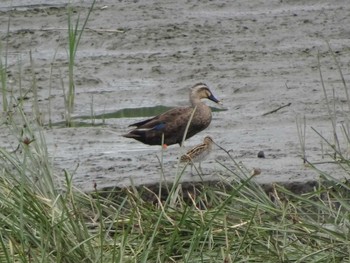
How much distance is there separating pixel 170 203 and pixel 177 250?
1.16 feet

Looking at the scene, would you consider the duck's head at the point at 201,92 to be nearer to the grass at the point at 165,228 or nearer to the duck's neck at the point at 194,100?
the duck's neck at the point at 194,100

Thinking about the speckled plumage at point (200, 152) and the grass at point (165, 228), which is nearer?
the grass at point (165, 228)

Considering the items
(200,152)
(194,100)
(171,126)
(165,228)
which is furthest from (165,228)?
(194,100)

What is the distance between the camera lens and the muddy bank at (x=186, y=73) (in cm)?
867

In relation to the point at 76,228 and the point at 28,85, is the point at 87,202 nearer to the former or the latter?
the point at 76,228

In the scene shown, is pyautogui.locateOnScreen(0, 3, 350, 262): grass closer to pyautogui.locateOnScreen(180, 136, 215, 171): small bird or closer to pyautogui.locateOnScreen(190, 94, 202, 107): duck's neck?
pyautogui.locateOnScreen(180, 136, 215, 171): small bird

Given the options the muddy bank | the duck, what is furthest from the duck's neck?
the muddy bank

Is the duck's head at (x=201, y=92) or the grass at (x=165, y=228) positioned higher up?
the grass at (x=165, y=228)

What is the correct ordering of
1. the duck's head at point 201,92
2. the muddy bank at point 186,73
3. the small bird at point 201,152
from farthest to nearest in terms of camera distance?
the duck's head at point 201,92, the muddy bank at point 186,73, the small bird at point 201,152

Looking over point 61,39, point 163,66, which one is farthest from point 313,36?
point 61,39

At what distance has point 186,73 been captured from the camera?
37.4 feet

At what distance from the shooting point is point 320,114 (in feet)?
32.0

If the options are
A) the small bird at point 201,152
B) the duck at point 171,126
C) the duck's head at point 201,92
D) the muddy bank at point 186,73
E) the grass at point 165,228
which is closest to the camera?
the grass at point 165,228

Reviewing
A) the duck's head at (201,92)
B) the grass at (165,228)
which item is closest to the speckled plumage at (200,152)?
the duck's head at (201,92)
